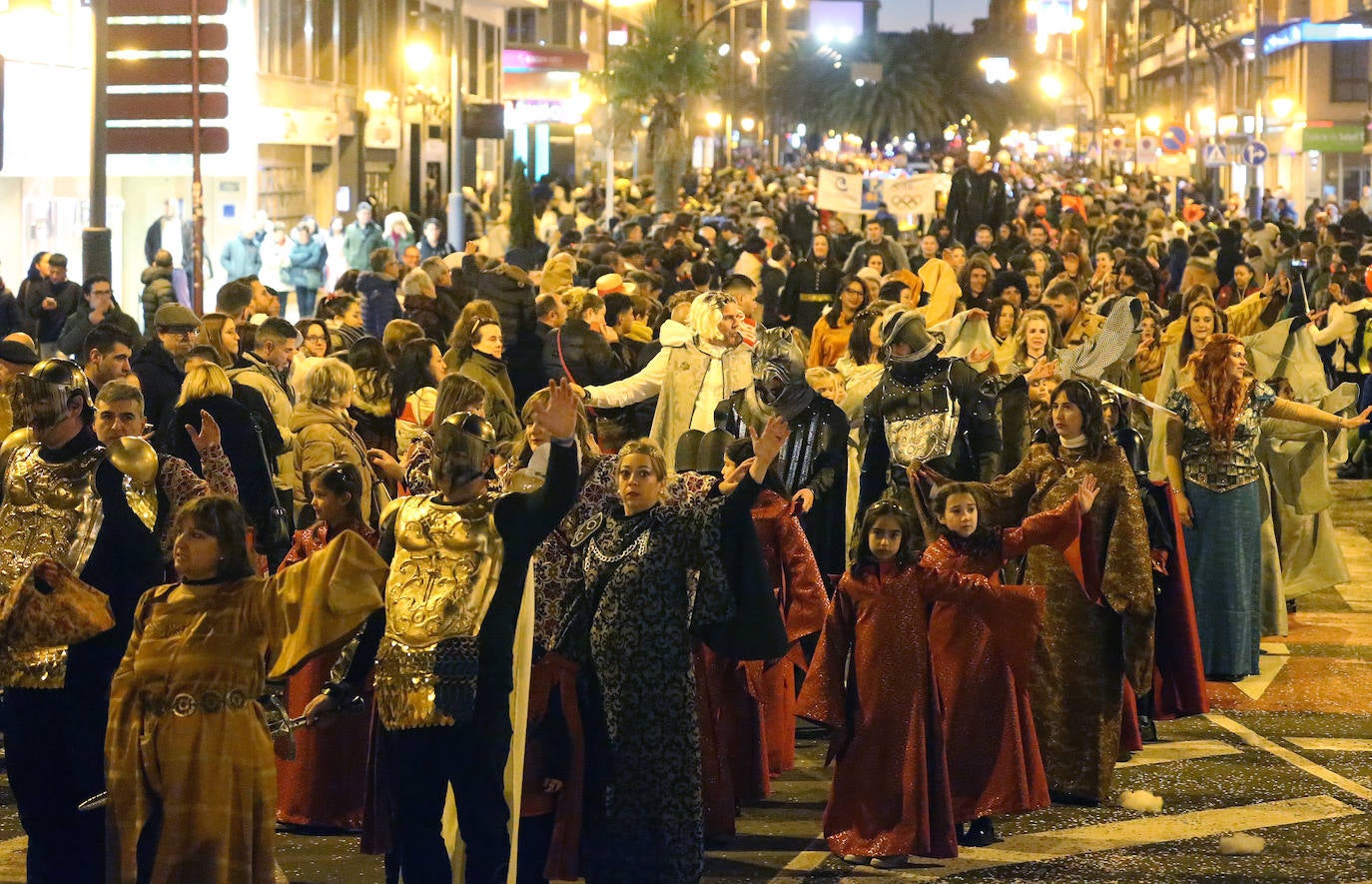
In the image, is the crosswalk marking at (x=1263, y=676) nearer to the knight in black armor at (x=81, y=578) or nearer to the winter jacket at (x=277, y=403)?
the winter jacket at (x=277, y=403)

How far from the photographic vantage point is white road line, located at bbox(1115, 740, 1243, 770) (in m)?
9.64

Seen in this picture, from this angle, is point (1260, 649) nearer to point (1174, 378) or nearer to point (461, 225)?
point (1174, 378)

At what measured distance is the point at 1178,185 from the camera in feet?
180

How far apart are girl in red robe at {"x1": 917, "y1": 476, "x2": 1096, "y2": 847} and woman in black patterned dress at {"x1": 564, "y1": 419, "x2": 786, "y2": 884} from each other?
134cm

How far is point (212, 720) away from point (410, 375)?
5009 millimetres

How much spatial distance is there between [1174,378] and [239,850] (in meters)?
6.88

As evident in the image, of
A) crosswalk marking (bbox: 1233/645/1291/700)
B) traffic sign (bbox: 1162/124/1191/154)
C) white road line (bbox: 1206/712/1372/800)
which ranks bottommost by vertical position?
white road line (bbox: 1206/712/1372/800)

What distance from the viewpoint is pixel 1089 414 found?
8.82m

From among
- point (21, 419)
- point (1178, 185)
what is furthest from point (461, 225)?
point (1178, 185)

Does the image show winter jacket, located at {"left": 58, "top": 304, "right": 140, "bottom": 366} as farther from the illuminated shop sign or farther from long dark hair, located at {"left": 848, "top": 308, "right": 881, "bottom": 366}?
the illuminated shop sign

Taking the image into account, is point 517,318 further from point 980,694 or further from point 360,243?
point 360,243

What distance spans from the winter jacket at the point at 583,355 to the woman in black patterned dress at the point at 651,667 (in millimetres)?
6444

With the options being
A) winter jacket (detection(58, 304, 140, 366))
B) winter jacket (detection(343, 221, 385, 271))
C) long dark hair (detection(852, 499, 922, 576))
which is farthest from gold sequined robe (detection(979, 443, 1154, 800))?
winter jacket (detection(343, 221, 385, 271))

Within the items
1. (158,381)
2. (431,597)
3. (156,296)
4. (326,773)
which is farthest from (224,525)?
(156,296)
